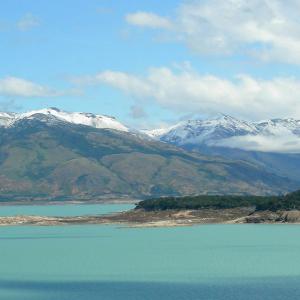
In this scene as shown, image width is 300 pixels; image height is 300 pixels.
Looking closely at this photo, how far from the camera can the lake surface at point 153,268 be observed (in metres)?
107

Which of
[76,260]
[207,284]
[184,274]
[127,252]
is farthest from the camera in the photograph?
[127,252]

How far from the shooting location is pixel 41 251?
546ft

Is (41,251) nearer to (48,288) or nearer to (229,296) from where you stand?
(48,288)

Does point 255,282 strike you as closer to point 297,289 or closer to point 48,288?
point 297,289

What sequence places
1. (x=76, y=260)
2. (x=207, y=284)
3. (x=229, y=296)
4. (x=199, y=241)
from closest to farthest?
1. (x=229, y=296)
2. (x=207, y=284)
3. (x=76, y=260)
4. (x=199, y=241)

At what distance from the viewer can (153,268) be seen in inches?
5236

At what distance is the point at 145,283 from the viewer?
116 m

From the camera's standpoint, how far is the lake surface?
351 ft

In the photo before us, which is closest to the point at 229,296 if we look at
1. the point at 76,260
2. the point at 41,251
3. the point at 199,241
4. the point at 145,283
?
the point at 145,283

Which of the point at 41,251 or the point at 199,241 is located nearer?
the point at 41,251

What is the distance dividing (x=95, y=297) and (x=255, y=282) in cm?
2261

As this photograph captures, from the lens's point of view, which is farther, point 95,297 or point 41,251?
point 41,251

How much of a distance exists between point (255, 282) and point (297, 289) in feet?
28.2

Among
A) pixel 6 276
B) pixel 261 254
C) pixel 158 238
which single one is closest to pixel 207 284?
pixel 6 276
